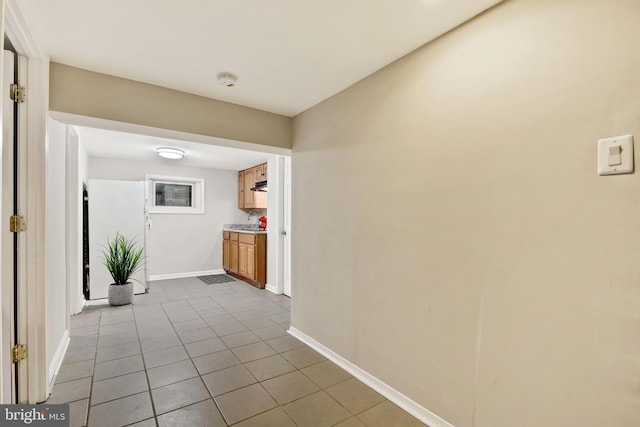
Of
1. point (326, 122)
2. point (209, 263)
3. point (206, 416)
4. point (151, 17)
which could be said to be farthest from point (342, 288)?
point (209, 263)

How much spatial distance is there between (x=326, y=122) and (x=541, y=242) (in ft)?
5.83

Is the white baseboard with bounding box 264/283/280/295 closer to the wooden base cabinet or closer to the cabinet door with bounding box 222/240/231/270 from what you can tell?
the wooden base cabinet

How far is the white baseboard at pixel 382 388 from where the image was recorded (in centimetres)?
170

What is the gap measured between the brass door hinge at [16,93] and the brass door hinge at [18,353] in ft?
4.58

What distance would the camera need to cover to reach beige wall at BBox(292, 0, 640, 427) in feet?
3.65

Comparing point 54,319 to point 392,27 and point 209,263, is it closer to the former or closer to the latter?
point 392,27

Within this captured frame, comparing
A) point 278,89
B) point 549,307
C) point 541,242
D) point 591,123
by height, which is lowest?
point 549,307

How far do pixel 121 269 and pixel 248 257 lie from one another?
1.77 m

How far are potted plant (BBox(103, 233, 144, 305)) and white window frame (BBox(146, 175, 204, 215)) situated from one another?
1.48m

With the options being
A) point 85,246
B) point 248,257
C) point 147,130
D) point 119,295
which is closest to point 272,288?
point 248,257

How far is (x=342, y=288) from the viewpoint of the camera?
2.38 meters

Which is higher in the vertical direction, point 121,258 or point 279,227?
point 279,227

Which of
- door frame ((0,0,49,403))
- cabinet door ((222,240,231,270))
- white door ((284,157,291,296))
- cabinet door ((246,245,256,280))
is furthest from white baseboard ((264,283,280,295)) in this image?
door frame ((0,0,49,403))

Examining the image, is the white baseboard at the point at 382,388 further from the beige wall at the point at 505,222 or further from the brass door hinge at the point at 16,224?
the brass door hinge at the point at 16,224
